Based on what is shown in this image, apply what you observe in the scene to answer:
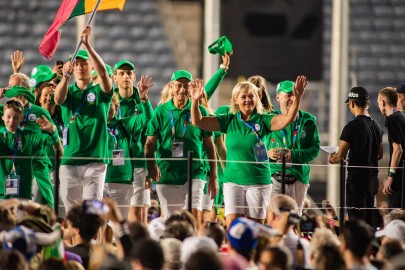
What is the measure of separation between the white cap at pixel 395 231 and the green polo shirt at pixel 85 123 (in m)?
2.61

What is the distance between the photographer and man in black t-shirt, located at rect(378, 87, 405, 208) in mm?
11555

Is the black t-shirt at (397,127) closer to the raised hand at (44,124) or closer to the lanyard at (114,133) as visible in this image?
the lanyard at (114,133)

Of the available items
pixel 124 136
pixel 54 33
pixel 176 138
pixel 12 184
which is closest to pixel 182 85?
pixel 176 138

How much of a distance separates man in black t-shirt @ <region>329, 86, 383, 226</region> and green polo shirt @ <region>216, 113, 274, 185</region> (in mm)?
846

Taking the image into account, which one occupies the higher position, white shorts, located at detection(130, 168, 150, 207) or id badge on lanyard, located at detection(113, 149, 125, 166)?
id badge on lanyard, located at detection(113, 149, 125, 166)

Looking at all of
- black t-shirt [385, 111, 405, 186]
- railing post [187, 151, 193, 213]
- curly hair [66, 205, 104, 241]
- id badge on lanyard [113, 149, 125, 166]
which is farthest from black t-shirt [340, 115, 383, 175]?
curly hair [66, 205, 104, 241]

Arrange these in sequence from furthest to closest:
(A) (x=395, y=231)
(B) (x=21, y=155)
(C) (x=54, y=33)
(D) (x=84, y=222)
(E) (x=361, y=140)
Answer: (C) (x=54, y=33) → (E) (x=361, y=140) → (B) (x=21, y=155) → (A) (x=395, y=231) → (D) (x=84, y=222)

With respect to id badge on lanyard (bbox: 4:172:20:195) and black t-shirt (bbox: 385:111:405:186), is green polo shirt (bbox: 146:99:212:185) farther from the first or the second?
black t-shirt (bbox: 385:111:405:186)

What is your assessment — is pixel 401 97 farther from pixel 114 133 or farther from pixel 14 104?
pixel 14 104

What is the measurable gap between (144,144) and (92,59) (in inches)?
65.5

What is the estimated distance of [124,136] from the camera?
38.7ft

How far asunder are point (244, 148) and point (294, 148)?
2.96 feet

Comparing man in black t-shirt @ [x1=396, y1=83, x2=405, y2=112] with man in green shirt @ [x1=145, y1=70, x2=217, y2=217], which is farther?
man in black t-shirt @ [x1=396, y1=83, x2=405, y2=112]

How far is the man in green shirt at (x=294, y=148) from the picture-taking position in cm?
1162
